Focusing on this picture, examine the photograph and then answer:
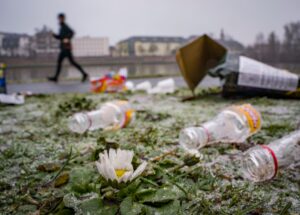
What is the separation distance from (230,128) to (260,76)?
1.17 m

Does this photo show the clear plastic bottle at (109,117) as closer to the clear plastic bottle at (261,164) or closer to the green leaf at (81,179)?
the green leaf at (81,179)

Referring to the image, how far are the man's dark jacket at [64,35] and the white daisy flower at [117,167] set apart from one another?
6.53 metres

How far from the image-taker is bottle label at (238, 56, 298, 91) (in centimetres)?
219

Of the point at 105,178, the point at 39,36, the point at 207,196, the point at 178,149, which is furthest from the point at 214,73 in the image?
the point at 39,36

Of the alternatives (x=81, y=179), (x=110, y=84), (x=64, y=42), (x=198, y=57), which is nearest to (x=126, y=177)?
(x=81, y=179)

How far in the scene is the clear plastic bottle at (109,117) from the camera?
1.49m

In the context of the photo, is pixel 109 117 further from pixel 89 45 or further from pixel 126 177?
pixel 89 45

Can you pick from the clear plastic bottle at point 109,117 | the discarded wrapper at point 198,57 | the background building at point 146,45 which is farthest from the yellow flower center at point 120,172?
the background building at point 146,45

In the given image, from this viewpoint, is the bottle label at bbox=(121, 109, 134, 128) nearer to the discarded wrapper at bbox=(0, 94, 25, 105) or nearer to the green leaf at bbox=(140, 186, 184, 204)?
the green leaf at bbox=(140, 186, 184, 204)

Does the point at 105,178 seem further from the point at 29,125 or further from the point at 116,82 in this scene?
the point at 116,82

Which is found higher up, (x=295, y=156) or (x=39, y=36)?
(x=39, y=36)

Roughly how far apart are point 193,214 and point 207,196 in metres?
0.11

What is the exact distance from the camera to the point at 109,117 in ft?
5.30

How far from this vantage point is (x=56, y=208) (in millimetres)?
646
